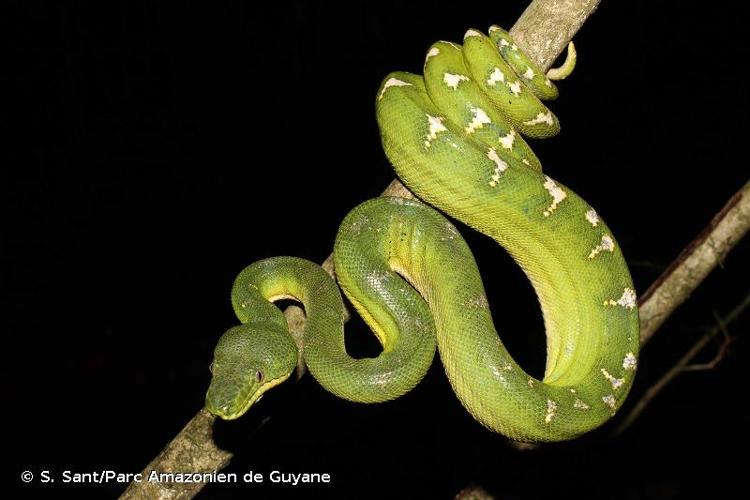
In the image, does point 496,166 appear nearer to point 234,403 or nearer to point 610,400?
point 610,400

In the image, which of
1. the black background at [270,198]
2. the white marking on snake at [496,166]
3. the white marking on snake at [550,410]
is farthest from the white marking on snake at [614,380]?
the black background at [270,198]

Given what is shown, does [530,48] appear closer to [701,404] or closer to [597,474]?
[597,474]

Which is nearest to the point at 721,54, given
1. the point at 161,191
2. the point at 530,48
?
the point at 530,48

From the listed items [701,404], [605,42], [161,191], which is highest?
[605,42]

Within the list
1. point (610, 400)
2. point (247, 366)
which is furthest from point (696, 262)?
point (247, 366)

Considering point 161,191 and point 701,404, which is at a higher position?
point 701,404

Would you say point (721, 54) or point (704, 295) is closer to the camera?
point (704, 295)
